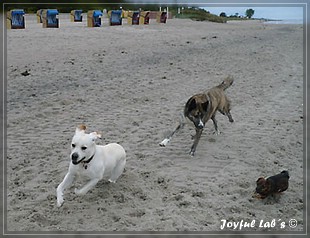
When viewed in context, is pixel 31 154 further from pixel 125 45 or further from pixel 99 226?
pixel 125 45

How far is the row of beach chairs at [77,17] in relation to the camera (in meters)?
19.0

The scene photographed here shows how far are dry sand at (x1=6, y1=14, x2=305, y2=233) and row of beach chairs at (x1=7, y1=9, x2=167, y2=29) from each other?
5.56 metres

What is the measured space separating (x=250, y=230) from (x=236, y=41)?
733 inches

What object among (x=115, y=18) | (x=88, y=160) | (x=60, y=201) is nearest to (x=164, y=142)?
(x=88, y=160)

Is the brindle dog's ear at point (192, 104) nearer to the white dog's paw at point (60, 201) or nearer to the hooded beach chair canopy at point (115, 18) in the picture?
the white dog's paw at point (60, 201)

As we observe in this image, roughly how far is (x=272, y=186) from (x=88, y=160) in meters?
1.95

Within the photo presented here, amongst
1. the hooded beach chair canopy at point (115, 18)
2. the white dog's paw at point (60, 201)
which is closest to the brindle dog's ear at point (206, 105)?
the white dog's paw at point (60, 201)

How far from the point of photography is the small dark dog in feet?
14.7

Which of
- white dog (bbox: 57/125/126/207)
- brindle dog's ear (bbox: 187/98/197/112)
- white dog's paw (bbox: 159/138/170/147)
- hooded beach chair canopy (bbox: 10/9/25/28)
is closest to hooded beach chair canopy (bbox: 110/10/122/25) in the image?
hooded beach chair canopy (bbox: 10/9/25/28)

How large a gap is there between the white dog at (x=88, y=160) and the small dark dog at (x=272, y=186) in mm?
1572

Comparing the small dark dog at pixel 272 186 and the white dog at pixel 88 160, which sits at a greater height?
the white dog at pixel 88 160

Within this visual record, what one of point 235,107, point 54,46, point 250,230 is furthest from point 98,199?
point 54,46

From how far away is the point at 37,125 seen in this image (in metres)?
6.93

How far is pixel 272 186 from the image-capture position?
449cm
